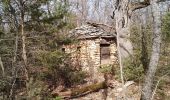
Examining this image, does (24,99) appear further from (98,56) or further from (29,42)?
(98,56)

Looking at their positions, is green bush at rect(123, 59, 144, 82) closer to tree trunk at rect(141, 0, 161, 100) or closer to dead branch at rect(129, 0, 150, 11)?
tree trunk at rect(141, 0, 161, 100)

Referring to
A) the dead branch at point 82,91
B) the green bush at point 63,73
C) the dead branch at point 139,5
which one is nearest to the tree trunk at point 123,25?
the dead branch at point 139,5

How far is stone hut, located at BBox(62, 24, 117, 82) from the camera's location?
2222cm

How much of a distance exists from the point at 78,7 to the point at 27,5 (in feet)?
73.2

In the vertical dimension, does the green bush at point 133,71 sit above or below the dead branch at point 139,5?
below

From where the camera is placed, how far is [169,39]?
52.3 ft

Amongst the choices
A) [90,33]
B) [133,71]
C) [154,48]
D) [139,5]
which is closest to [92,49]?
[90,33]

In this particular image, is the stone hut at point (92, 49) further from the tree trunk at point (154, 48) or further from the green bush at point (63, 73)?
the tree trunk at point (154, 48)

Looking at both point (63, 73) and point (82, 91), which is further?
point (63, 73)

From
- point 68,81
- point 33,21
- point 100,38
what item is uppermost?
point 33,21

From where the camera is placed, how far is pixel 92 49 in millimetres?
22844

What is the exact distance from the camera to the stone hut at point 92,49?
22216mm

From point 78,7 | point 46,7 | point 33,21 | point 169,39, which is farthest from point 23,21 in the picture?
point 78,7

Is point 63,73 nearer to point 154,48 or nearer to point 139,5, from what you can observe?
point 139,5
